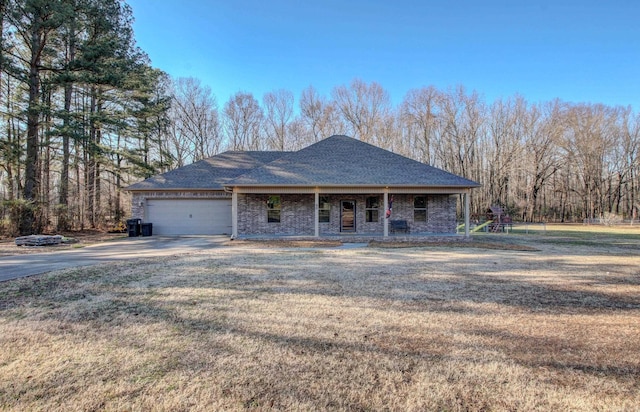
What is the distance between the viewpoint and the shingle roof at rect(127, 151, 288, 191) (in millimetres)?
16875

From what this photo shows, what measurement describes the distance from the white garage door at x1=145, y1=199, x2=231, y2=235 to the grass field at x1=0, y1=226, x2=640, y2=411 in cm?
1058

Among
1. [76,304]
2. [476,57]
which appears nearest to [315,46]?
[476,57]

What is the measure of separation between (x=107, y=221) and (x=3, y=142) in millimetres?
6682

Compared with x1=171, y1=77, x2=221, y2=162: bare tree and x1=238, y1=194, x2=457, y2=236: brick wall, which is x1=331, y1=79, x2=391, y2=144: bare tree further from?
x1=238, y1=194, x2=457, y2=236: brick wall

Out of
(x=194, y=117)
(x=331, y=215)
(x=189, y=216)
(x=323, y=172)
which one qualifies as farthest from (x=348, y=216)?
(x=194, y=117)

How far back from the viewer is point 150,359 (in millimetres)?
2861

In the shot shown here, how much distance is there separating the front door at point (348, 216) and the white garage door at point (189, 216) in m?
6.16

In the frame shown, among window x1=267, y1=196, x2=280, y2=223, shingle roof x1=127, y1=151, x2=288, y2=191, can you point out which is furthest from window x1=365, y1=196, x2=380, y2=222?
shingle roof x1=127, y1=151, x2=288, y2=191

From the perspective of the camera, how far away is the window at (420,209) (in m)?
15.5

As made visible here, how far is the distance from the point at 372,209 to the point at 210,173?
9516 mm

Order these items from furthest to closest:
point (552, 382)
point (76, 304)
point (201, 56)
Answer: point (201, 56), point (76, 304), point (552, 382)

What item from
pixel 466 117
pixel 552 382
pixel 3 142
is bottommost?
pixel 552 382

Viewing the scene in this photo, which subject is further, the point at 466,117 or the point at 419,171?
the point at 466,117

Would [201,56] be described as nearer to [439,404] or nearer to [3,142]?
[3,142]
